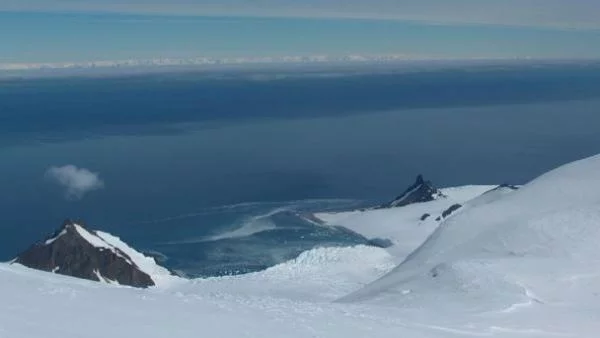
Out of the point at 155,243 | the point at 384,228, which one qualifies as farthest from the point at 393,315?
the point at 155,243

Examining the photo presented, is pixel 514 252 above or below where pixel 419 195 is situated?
above

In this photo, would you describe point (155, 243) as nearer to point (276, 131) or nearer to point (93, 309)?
point (93, 309)

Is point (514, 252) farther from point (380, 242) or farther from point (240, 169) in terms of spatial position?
point (240, 169)

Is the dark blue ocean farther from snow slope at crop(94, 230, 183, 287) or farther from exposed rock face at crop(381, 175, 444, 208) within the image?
exposed rock face at crop(381, 175, 444, 208)

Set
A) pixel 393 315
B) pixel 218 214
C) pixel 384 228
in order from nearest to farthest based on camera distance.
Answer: pixel 393 315, pixel 384 228, pixel 218 214

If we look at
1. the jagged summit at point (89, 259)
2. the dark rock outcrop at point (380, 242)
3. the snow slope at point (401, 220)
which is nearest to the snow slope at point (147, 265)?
the jagged summit at point (89, 259)

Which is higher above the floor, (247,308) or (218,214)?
(247,308)


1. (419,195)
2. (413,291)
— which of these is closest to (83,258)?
(413,291)

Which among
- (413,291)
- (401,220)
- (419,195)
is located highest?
(413,291)

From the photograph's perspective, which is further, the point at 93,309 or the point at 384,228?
the point at 384,228
